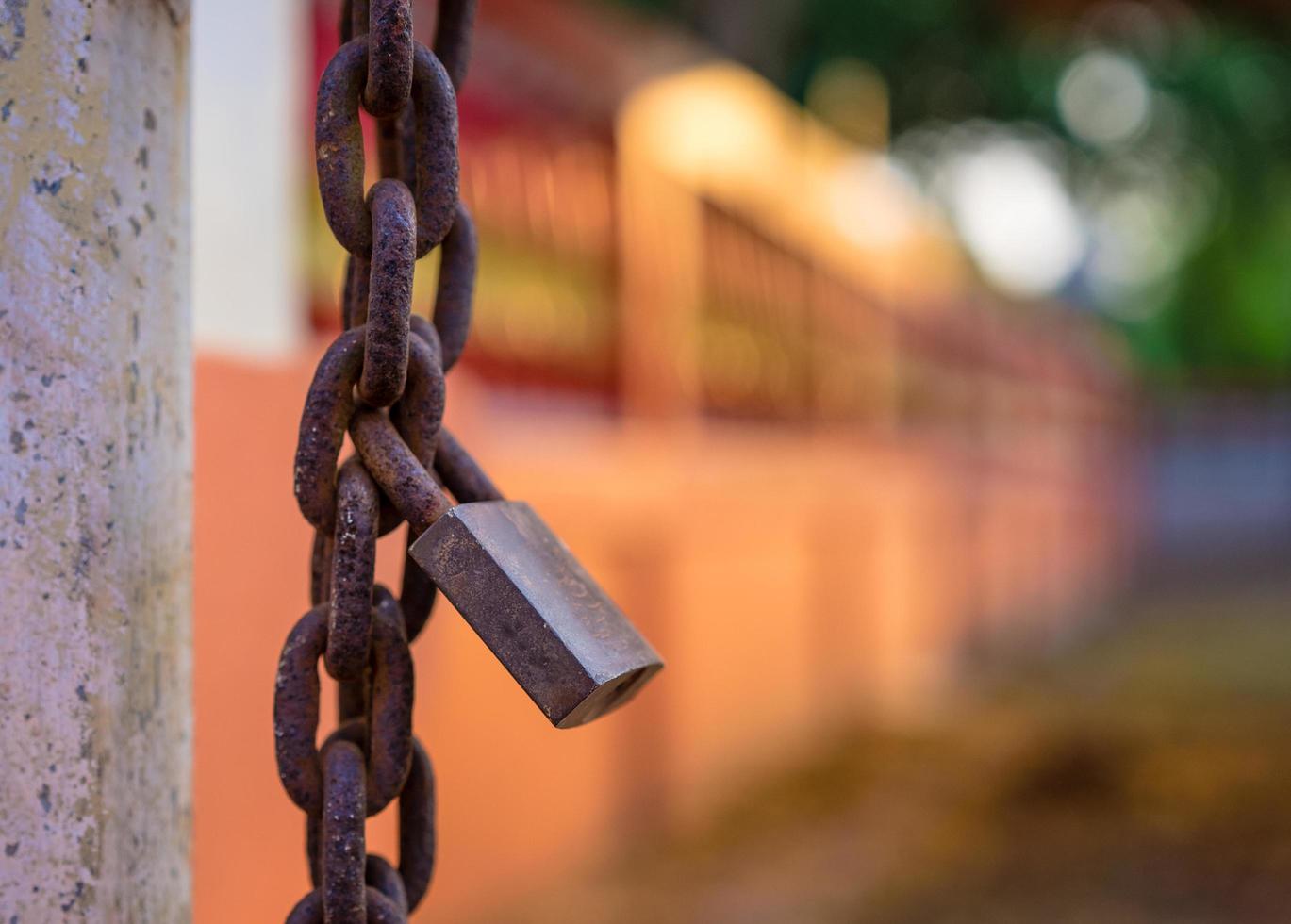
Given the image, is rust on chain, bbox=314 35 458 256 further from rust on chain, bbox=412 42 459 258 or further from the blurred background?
the blurred background

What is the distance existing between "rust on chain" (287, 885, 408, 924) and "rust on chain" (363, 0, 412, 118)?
36cm

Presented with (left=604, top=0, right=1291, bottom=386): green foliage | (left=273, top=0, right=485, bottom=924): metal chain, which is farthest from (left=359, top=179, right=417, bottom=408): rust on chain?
(left=604, top=0, right=1291, bottom=386): green foliage

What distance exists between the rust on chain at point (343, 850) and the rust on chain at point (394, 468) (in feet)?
0.41

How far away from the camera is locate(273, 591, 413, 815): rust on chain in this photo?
63 centimetres

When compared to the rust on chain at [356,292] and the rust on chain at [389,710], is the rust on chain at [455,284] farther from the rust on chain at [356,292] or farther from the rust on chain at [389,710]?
the rust on chain at [389,710]

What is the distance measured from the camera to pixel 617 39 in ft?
15.6

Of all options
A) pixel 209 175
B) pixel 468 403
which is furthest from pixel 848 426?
pixel 209 175

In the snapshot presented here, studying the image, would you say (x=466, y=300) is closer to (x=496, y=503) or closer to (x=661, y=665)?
(x=496, y=503)

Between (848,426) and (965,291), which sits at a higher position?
(965,291)

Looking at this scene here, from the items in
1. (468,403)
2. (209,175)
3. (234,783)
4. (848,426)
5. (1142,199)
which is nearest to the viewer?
(234,783)

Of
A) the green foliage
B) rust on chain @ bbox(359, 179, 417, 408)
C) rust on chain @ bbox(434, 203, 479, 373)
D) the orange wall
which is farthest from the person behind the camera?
the green foliage

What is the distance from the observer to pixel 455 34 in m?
0.73

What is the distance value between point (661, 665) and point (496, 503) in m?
0.12

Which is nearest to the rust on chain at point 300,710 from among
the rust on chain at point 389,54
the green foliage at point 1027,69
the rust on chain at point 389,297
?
the rust on chain at point 389,297
